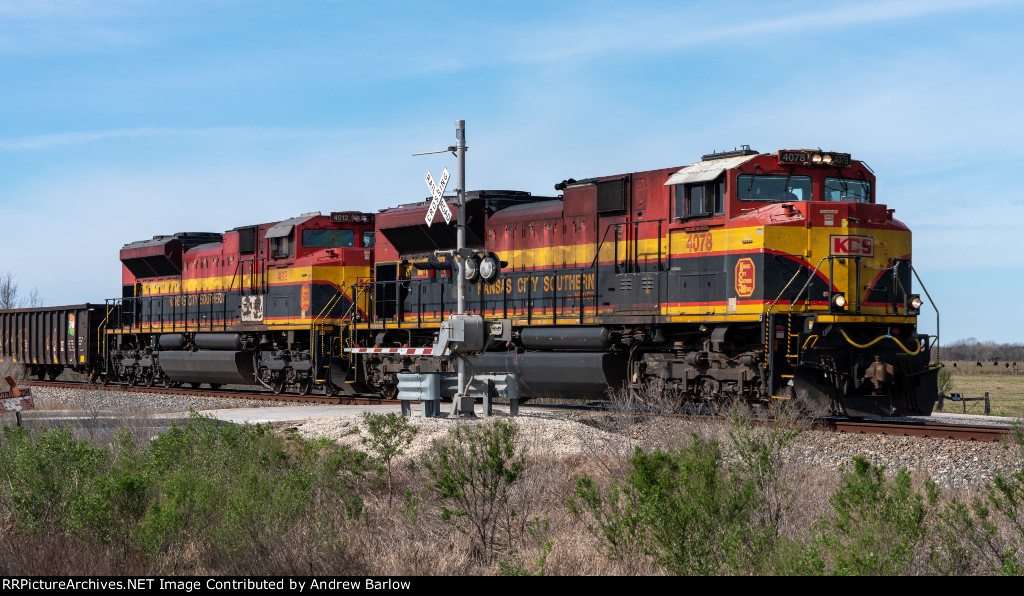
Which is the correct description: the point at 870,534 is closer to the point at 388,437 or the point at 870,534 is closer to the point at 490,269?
the point at 388,437

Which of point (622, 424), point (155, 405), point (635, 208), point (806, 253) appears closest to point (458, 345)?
point (622, 424)

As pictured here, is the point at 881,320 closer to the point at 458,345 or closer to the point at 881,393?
the point at 881,393

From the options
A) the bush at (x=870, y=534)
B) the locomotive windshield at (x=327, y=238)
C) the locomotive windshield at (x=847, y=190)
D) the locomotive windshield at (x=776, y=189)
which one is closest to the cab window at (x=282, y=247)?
the locomotive windshield at (x=327, y=238)

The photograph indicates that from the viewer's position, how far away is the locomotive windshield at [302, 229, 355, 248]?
24141 millimetres

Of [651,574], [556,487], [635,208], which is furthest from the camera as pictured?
[635,208]

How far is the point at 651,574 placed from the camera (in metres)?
7.77

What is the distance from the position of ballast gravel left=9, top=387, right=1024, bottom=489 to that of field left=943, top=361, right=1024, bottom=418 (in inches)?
441

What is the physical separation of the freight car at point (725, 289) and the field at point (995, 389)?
992cm

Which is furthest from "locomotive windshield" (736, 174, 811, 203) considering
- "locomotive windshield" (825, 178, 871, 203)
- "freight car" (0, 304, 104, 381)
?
"freight car" (0, 304, 104, 381)

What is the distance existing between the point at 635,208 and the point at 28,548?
36.5 ft

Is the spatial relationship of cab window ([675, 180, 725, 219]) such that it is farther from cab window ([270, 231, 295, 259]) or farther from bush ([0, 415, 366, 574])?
cab window ([270, 231, 295, 259])

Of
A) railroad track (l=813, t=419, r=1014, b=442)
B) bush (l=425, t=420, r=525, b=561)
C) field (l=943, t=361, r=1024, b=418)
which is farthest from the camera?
field (l=943, t=361, r=1024, b=418)

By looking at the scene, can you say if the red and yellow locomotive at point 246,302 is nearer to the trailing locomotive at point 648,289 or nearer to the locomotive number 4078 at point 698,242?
the trailing locomotive at point 648,289

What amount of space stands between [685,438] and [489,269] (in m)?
4.12
